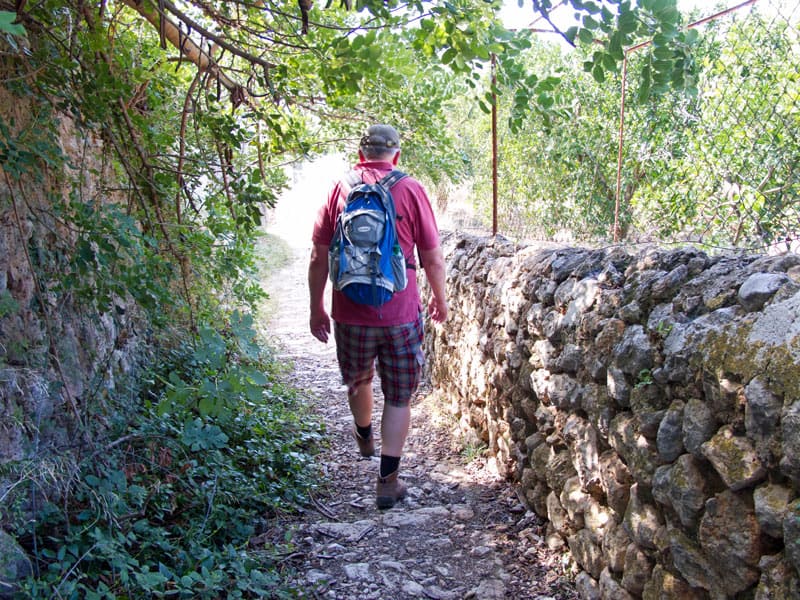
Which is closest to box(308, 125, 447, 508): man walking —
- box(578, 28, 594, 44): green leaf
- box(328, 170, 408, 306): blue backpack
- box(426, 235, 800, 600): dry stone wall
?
box(328, 170, 408, 306): blue backpack

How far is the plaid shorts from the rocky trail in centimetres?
61

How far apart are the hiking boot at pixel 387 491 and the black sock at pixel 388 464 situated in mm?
20

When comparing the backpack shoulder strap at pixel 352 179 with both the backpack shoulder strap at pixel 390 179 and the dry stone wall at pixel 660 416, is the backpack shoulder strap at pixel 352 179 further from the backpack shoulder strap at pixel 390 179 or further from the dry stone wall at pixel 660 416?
the dry stone wall at pixel 660 416

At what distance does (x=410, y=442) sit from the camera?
14.4 ft

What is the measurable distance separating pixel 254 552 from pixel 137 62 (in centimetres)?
306

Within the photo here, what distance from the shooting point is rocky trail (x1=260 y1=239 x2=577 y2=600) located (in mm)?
2580

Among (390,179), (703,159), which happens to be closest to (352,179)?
(390,179)

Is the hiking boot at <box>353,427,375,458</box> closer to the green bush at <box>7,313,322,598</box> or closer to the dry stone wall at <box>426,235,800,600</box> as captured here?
the green bush at <box>7,313,322,598</box>

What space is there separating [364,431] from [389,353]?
2.43ft

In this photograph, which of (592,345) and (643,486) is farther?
(592,345)

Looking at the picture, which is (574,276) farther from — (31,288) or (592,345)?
(31,288)

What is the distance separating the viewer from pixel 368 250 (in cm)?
294

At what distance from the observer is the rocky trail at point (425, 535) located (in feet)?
8.46

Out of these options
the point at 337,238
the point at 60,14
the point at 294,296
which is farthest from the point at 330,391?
the point at 294,296
